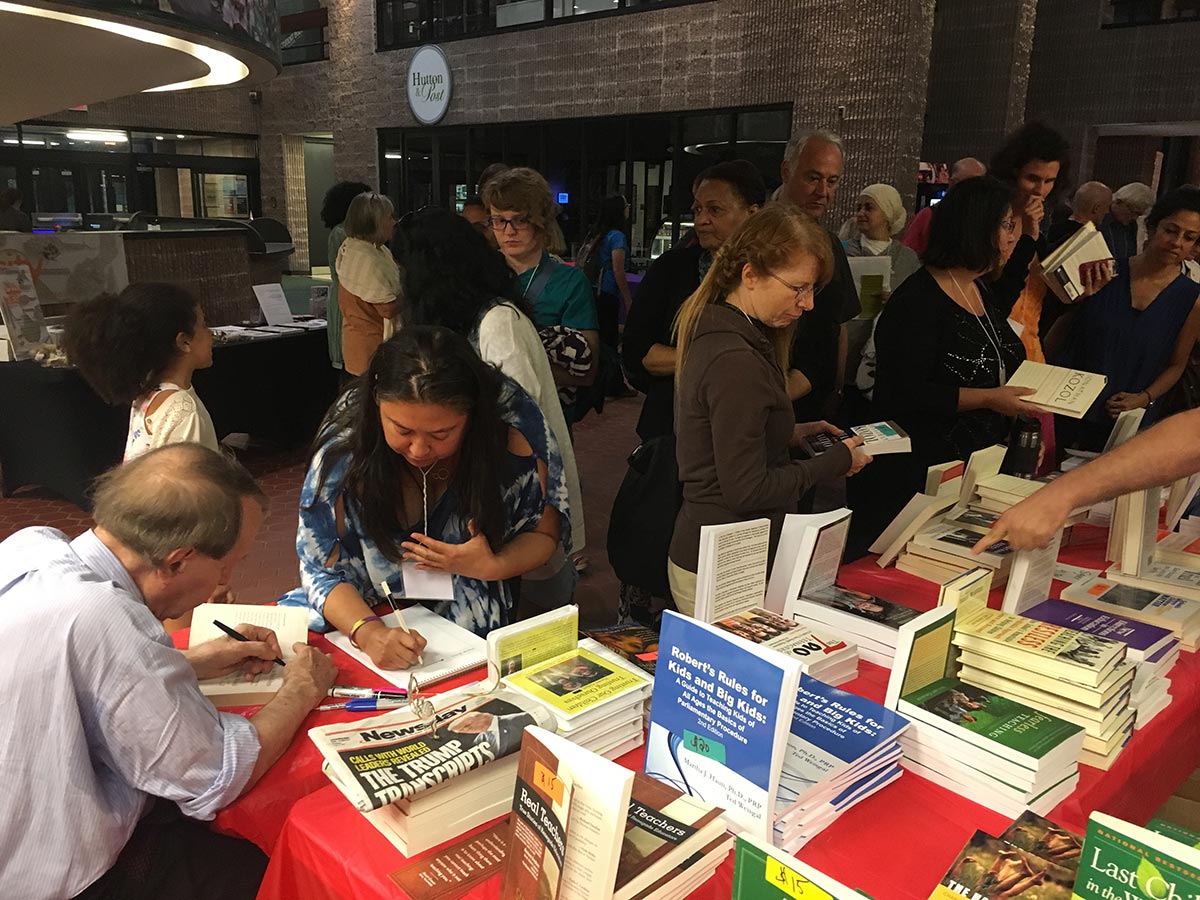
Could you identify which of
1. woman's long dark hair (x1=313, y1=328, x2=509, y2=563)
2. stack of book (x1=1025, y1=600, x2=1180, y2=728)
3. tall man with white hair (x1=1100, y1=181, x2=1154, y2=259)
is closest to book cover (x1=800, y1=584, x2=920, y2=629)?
stack of book (x1=1025, y1=600, x2=1180, y2=728)

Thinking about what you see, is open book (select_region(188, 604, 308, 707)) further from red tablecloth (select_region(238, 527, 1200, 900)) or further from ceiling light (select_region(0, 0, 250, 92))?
ceiling light (select_region(0, 0, 250, 92))

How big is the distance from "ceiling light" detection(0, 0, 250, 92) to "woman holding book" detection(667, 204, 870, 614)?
1.99 m

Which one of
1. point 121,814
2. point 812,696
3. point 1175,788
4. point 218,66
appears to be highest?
point 218,66

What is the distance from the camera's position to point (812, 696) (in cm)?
143

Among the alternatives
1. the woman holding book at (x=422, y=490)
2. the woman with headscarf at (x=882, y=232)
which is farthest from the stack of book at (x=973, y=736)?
the woman with headscarf at (x=882, y=232)

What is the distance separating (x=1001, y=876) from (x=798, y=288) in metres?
1.31

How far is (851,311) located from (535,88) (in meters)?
9.11

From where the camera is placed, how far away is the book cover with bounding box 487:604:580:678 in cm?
144

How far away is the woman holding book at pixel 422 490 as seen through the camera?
1837 mm

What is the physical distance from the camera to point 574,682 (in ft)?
4.68

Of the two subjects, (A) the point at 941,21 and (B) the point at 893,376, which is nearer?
(B) the point at 893,376

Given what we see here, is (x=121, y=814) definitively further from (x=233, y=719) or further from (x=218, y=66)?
(x=218, y=66)

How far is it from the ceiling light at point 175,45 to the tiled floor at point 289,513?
81.9 inches

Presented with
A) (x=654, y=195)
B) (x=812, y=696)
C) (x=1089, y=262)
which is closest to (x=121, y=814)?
(x=812, y=696)
